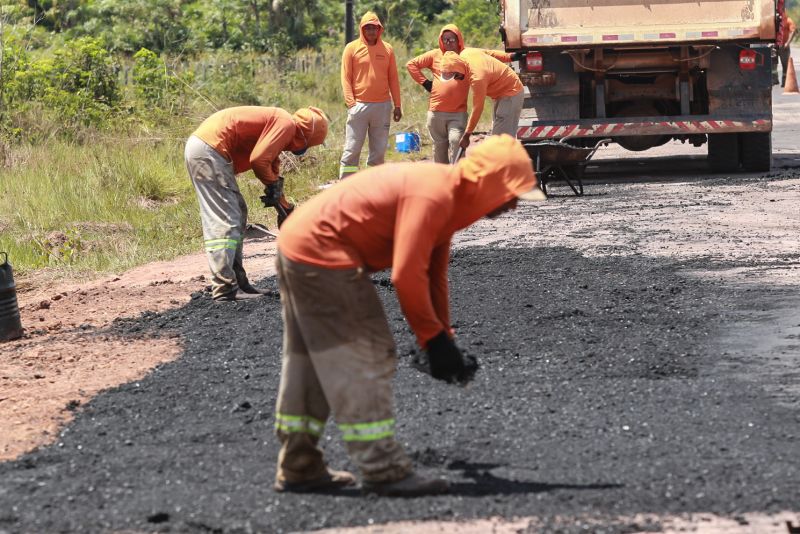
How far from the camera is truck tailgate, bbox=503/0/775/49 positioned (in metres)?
14.7

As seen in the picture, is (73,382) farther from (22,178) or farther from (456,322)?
(22,178)

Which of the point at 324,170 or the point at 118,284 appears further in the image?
the point at 324,170

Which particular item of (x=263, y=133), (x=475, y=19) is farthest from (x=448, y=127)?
(x=475, y=19)

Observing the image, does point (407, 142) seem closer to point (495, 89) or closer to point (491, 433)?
point (495, 89)

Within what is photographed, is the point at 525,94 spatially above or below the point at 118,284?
above

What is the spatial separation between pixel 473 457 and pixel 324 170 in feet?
38.2

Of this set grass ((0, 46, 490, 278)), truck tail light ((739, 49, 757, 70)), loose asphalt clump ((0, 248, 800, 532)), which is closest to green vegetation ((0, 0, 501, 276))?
grass ((0, 46, 490, 278))

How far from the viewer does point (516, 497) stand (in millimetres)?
4871

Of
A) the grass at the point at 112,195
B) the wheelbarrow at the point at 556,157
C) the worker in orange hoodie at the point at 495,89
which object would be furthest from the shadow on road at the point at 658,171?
the grass at the point at 112,195

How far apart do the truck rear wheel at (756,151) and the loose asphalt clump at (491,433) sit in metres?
7.42

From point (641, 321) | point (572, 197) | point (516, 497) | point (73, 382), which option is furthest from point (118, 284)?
point (516, 497)

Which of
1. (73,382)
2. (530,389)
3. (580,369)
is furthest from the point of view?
(73,382)

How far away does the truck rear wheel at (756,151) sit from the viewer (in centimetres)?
1573

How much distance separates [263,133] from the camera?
29.2 feet
